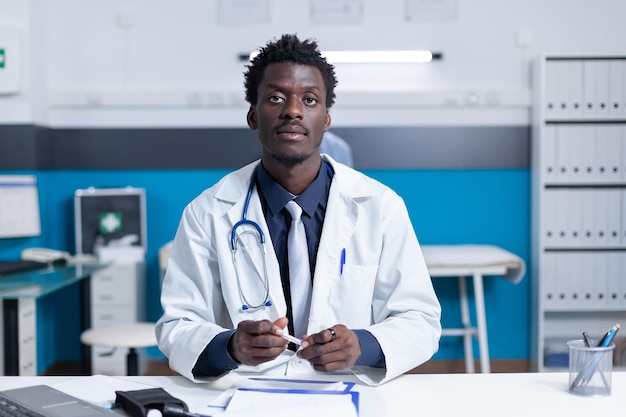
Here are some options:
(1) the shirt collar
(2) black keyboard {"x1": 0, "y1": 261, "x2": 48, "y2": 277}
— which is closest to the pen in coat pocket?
(1) the shirt collar

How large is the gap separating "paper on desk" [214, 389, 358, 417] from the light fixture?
293 cm

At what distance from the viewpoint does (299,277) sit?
60.2 inches

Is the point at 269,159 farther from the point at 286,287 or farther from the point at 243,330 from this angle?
the point at 243,330

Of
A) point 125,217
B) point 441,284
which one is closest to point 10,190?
point 125,217

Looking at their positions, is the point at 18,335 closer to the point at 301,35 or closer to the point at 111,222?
the point at 111,222

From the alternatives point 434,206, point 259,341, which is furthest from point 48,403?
point 434,206

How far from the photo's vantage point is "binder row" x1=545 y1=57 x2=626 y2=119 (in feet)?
12.0

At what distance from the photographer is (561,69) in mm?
3670

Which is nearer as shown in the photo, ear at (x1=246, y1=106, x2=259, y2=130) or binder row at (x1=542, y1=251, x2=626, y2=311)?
ear at (x1=246, y1=106, x2=259, y2=130)

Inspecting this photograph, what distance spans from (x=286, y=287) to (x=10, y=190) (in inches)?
97.2

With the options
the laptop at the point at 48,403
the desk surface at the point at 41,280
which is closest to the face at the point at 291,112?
the laptop at the point at 48,403

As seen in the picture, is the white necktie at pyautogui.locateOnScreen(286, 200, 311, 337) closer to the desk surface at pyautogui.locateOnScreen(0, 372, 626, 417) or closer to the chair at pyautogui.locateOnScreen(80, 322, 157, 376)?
the desk surface at pyautogui.locateOnScreen(0, 372, 626, 417)

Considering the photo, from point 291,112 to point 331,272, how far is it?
35cm

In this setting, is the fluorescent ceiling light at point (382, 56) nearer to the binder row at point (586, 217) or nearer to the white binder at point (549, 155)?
the white binder at point (549, 155)
